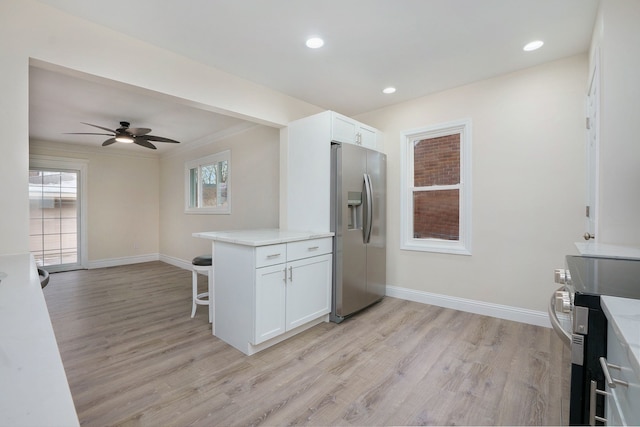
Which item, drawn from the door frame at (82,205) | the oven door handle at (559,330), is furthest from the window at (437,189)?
the door frame at (82,205)

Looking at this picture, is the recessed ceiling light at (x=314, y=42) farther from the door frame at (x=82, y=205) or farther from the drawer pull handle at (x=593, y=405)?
the door frame at (x=82, y=205)

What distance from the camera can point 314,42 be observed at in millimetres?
2420

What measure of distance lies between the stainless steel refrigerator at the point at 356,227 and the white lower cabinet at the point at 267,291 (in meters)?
0.19

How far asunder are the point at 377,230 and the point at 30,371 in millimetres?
3214

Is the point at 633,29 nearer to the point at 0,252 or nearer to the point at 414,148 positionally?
the point at 414,148

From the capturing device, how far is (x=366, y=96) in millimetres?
3553

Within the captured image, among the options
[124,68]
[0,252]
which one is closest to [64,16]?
[124,68]

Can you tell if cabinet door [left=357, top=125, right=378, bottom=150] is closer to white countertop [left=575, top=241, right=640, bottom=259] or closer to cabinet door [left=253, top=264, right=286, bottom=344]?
cabinet door [left=253, top=264, right=286, bottom=344]

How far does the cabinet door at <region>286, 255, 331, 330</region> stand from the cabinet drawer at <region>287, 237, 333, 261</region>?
47mm

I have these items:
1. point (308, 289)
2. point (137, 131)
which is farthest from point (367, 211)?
point (137, 131)

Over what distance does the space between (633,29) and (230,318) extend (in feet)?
11.5

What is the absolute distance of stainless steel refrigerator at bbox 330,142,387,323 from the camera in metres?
2.99

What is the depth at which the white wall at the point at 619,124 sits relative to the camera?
1.81 meters

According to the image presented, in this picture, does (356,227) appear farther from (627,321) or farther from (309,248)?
(627,321)
